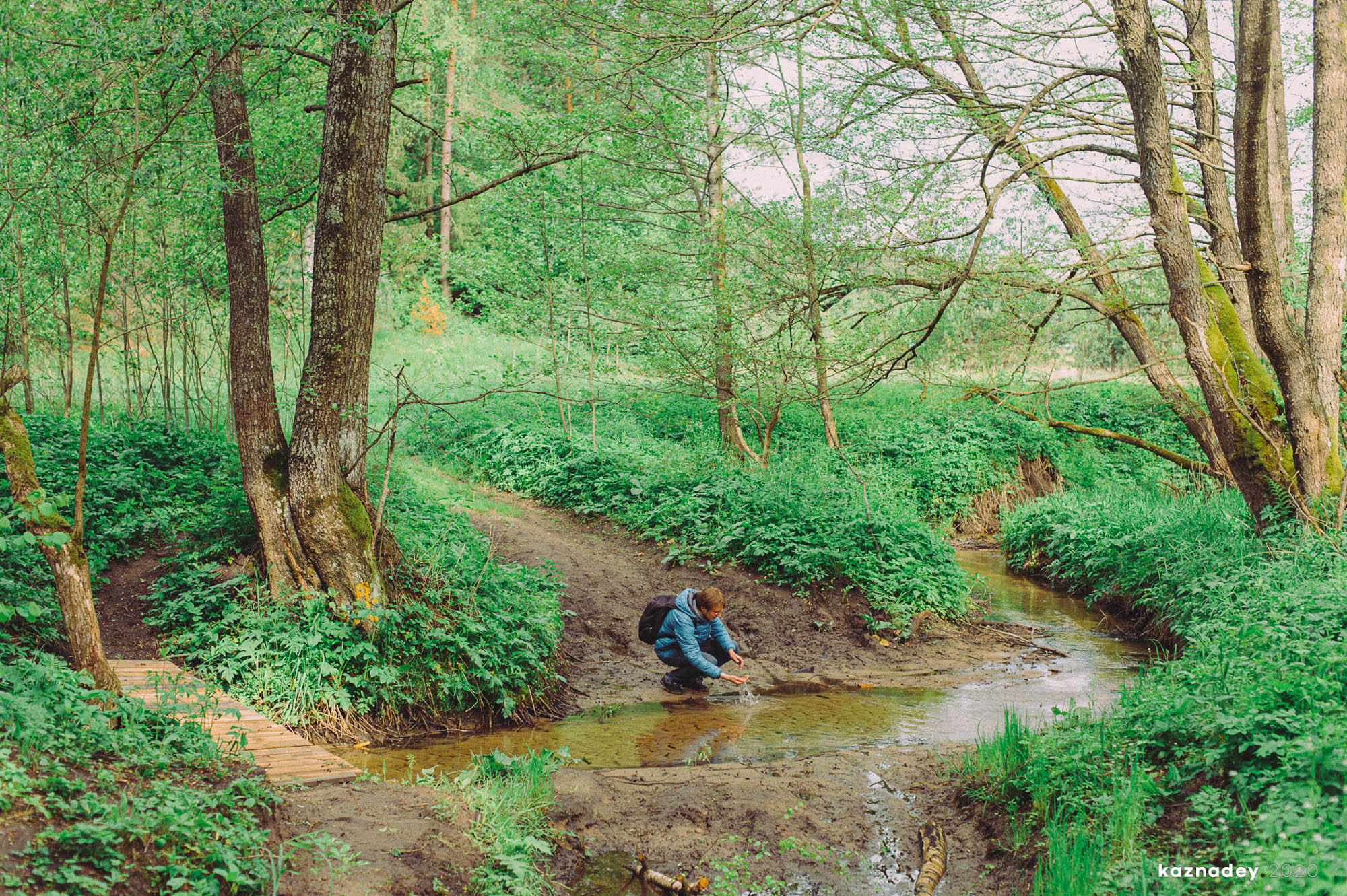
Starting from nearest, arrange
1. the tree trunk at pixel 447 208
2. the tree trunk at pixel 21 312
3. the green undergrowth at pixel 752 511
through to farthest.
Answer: the tree trunk at pixel 21 312 < the green undergrowth at pixel 752 511 < the tree trunk at pixel 447 208

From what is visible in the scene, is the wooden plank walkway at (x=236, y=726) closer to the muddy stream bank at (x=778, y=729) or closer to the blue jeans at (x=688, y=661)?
the muddy stream bank at (x=778, y=729)

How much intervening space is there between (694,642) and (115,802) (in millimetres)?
4947

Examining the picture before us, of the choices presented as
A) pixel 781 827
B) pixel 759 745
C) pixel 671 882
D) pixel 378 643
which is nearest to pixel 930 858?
pixel 781 827

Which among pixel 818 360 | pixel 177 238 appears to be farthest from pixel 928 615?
pixel 177 238

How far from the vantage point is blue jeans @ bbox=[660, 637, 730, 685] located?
776 cm

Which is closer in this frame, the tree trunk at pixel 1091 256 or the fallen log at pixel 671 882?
the fallen log at pixel 671 882

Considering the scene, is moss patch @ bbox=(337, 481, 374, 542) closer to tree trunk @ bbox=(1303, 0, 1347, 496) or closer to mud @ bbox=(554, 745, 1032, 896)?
mud @ bbox=(554, 745, 1032, 896)

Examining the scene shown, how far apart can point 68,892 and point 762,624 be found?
7.24 metres

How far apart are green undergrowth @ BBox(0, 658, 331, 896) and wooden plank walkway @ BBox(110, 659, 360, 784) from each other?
0.50m

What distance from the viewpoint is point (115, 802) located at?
3.36m

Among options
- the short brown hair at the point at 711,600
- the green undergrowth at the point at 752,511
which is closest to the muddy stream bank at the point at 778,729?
the green undergrowth at the point at 752,511

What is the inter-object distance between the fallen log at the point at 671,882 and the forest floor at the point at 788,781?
114 mm

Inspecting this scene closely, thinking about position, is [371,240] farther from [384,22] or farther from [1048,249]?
[1048,249]

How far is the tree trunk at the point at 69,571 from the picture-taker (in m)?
4.37
